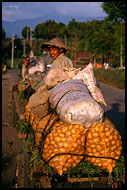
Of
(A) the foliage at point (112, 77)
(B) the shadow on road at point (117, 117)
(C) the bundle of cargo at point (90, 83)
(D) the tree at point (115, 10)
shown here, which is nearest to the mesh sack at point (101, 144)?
(C) the bundle of cargo at point (90, 83)

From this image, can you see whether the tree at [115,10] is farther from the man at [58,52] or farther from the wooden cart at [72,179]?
the wooden cart at [72,179]

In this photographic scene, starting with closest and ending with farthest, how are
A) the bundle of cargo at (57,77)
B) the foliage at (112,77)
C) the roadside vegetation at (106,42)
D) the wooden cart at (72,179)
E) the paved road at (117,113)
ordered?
the wooden cart at (72,179) < the bundle of cargo at (57,77) < the paved road at (117,113) < the foliage at (112,77) < the roadside vegetation at (106,42)

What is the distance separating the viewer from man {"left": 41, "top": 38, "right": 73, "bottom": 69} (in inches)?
171

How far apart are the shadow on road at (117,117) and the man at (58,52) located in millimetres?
2911

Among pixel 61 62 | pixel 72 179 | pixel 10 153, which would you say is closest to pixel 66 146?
pixel 72 179

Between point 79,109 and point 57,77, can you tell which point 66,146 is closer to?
point 79,109

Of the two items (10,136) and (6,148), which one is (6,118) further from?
(6,148)

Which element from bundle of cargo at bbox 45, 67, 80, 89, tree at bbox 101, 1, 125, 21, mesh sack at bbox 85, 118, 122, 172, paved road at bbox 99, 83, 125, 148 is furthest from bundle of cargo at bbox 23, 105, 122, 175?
tree at bbox 101, 1, 125, 21

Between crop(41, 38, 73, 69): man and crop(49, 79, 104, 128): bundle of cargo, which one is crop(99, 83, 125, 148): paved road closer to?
crop(41, 38, 73, 69): man

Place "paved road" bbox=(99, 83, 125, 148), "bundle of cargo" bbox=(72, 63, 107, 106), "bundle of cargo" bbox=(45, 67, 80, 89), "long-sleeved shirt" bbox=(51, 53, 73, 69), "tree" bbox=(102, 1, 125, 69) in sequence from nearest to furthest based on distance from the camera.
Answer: "bundle of cargo" bbox=(72, 63, 107, 106), "bundle of cargo" bbox=(45, 67, 80, 89), "long-sleeved shirt" bbox=(51, 53, 73, 69), "paved road" bbox=(99, 83, 125, 148), "tree" bbox=(102, 1, 125, 69)

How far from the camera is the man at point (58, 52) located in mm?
4344

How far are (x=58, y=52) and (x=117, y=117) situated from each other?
4.45m

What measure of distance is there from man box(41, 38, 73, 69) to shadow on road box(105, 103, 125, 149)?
2.91 meters

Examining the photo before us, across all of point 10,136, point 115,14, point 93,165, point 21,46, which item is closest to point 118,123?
point 10,136
